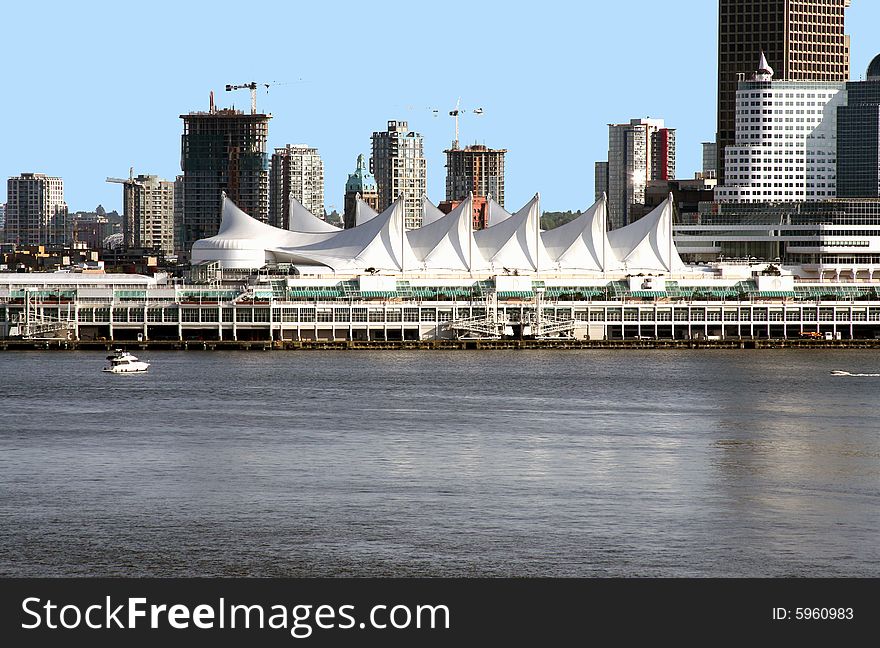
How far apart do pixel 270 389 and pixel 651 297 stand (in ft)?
143

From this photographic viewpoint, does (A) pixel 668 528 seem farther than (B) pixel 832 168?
No

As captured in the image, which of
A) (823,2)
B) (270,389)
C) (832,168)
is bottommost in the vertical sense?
(270,389)

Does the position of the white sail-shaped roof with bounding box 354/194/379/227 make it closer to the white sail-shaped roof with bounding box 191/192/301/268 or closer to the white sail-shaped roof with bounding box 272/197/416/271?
the white sail-shaped roof with bounding box 191/192/301/268

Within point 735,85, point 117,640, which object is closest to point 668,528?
point 117,640

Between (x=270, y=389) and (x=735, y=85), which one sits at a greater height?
(x=735, y=85)

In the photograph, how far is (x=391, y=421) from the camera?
63.2m

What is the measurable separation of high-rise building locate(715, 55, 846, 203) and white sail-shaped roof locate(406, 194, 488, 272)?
5455cm

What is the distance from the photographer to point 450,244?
121875mm

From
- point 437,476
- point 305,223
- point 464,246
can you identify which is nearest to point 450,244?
point 464,246

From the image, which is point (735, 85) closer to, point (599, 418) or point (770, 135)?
point (770, 135)

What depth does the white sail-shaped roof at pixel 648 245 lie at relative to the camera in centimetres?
12462

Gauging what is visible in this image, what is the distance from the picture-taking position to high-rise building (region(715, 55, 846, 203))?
175 meters

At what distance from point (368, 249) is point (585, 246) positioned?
1410 cm

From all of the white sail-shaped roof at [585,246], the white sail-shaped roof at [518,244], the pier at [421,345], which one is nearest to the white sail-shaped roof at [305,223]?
the white sail-shaped roof at [518,244]
